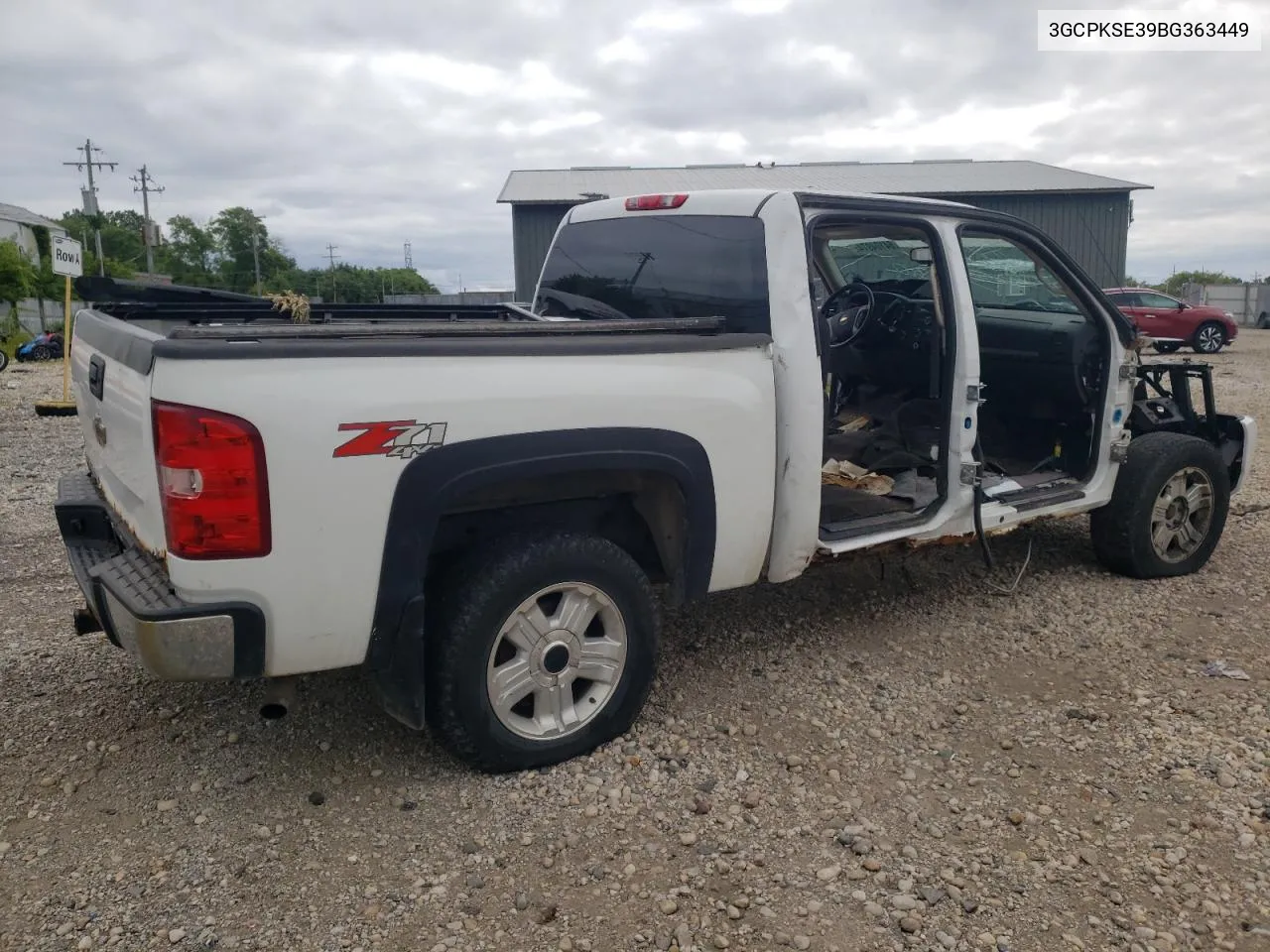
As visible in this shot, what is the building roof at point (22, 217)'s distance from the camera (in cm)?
4997

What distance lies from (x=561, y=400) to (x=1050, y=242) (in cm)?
281

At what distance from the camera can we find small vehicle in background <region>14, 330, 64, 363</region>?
2245 cm

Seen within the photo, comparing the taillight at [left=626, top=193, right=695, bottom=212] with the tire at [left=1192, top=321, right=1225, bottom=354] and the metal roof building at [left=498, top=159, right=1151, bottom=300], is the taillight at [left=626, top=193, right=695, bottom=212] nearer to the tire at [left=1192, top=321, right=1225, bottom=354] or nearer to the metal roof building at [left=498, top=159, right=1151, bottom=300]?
the metal roof building at [left=498, top=159, right=1151, bottom=300]

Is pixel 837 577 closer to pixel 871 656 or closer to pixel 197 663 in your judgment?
pixel 871 656

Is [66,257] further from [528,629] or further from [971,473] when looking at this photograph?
[971,473]

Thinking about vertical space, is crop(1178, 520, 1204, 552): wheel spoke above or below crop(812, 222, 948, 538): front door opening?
below

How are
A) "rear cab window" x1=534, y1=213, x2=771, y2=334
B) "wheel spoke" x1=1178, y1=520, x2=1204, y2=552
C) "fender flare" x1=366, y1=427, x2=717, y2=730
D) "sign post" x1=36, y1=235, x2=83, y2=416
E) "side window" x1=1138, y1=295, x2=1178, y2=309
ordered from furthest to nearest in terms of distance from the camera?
"side window" x1=1138, y1=295, x2=1178, y2=309, "sign post" x1=36, y1=235, x2=83, y2=416, "wheel spoke" x1=1178, y1=520, x2=1204, y2=552, "rear cab window" x1=534, y1=213, x2=771, y2=334, "fender flare" x1=366, y1=427, x2=717, y2=730

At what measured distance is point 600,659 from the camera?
3348 mm

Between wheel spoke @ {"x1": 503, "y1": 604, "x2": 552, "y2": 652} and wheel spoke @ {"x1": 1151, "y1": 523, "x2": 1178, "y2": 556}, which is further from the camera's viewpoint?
wheel spoke @ {"x1": 1151, "y1": 523, "x2": 1178, "y2": 556}

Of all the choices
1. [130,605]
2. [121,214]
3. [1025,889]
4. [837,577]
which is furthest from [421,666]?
[121,214]

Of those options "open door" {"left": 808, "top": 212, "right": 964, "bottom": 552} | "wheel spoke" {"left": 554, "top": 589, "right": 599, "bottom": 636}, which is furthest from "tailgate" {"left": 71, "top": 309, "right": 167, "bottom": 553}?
"open door" {"left": 808, "top": 212, "right": 964, "bottom": 552}

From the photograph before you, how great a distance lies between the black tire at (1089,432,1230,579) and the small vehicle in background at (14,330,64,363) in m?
23.6

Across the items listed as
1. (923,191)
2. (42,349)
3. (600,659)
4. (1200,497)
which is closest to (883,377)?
(1200,497)

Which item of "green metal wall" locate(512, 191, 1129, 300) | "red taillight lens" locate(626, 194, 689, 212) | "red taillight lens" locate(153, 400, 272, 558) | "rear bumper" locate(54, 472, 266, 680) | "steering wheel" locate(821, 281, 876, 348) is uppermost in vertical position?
"green metal wall" locate(512, 191, 1129, 300)
